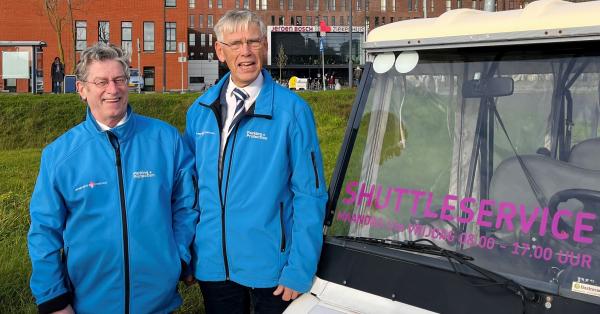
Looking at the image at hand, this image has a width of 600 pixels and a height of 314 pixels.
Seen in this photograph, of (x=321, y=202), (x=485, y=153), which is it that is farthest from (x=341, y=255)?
(x=485, y=153)

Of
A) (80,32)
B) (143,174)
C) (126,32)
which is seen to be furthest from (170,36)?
(143,174)

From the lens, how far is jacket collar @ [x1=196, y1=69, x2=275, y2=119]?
9.00 feet

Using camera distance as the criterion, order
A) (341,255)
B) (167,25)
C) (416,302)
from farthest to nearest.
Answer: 1. (167,25)
2. (341,255)
3. (416,302)

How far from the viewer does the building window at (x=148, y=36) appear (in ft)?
192

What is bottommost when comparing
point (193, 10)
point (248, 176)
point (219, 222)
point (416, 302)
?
point (416, 302)

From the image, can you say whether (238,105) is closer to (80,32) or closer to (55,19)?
(55,19)

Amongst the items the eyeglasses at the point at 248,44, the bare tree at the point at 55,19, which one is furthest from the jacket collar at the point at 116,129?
the bare tree at the point at 55,19

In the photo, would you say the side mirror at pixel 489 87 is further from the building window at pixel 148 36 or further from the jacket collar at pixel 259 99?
the building window at pixel 148 36

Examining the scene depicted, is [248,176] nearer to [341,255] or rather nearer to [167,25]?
[341,255]

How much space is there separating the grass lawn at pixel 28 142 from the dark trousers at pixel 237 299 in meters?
2.23

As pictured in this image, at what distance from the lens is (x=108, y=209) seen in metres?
2.71

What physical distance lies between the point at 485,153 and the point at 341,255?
72 cm

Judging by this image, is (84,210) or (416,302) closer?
(416,302)

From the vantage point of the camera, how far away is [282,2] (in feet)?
332
